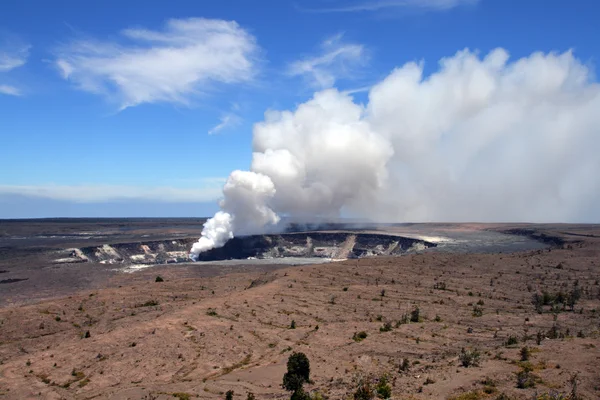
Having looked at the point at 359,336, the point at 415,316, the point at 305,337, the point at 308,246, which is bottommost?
the point at 305,337

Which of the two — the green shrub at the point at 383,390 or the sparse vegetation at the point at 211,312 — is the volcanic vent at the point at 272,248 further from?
the green shrub at the point at 383,390

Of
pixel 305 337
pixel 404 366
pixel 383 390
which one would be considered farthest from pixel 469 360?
pixel 305 337

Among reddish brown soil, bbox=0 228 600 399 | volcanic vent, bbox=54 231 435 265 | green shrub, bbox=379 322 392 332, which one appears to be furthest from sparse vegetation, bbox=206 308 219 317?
volcanic vent, bbox=54 231 435 265

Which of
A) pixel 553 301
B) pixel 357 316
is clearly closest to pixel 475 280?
pixel 553 301

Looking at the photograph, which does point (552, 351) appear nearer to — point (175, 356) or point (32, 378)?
point (175, 356)

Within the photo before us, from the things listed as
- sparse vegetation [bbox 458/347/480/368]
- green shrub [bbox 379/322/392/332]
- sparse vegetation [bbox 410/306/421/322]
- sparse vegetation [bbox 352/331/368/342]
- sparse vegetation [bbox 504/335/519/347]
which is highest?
sparse vegetation [bbox 458/347/480/368]

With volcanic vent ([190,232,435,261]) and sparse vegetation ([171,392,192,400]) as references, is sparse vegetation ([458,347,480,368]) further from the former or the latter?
volcanic vent ([190,232,435,261])

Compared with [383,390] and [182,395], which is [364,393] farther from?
[182,395]

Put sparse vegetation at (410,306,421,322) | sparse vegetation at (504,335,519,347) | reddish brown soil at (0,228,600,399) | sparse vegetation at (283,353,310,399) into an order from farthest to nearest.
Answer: sparse vegetation at (410,306,421,322) < sparse vegetation at (504,335,519,347) < reddish brown soil at (0,228,600,399) < sparse vegetation at (283,353,310,399)
